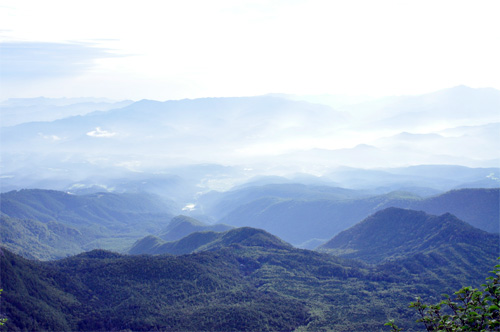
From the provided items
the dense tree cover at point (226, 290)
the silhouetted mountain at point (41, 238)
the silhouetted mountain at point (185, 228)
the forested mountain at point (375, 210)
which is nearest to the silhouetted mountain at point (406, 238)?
the dense tree cover at point (226, 290)

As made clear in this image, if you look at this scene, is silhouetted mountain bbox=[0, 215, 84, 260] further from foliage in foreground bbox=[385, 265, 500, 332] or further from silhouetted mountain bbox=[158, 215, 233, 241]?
foliage in foreground bbox=[385, 265, 500, 332]

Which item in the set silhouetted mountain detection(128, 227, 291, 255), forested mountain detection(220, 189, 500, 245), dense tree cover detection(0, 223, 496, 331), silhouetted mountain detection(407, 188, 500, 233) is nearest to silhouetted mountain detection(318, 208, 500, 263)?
dense tree cover detection(0, 223, 496, 331)

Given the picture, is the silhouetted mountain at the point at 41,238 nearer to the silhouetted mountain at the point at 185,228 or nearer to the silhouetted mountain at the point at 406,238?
the silhouetted mountain at the point at 185,228

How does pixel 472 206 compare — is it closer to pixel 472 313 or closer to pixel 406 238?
pixel 406 238

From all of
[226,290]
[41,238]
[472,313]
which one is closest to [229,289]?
[226,290]

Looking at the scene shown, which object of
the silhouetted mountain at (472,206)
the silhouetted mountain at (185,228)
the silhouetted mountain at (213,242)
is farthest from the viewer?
the silhouetted mountain at (185,228)

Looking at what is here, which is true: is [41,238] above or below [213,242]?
below
